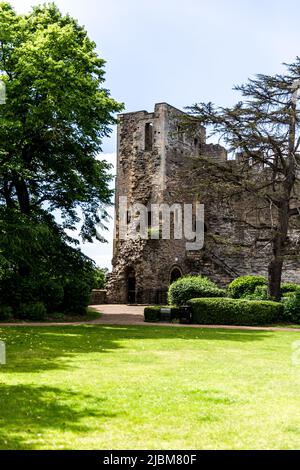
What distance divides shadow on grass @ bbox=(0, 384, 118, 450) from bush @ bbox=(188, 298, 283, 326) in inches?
597

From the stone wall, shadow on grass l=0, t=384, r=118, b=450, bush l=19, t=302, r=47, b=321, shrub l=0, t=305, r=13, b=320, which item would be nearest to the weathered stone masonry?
the stone wall

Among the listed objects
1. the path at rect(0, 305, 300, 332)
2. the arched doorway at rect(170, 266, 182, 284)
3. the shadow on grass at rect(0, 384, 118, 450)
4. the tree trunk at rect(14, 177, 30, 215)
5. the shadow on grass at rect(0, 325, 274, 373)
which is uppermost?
the tree trunk at rect(14, 177, 30, 215)

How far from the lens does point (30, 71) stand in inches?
754

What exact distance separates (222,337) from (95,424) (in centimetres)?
1141

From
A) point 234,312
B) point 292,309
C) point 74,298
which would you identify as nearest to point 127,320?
point 74,298

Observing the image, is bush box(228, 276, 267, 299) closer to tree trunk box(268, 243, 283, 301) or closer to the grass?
tree trunk box(268, 243, 283, 301)

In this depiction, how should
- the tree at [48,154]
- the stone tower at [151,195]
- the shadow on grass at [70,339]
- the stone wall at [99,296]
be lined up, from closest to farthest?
the shadow on grass at [70,339], the tree at [48,154], the stone tower at [151,195], the stone wall at [99,296]

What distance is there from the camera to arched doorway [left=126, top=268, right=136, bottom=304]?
33.5 m

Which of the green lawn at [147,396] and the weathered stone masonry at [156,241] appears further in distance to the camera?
the weathered stone masonry at [156,241]

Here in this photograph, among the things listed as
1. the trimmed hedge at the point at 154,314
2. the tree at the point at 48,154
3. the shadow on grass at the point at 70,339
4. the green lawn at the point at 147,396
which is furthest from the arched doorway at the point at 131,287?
the green lawn at the point at 147,396

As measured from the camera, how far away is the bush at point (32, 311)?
22.2 metres

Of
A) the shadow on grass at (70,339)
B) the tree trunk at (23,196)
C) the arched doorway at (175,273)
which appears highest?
the tree trunk at (23,196)

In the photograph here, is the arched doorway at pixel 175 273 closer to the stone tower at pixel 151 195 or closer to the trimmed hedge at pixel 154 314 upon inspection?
the stone tower at pixel 151 195

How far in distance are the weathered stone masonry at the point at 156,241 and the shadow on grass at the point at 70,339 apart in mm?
12644
